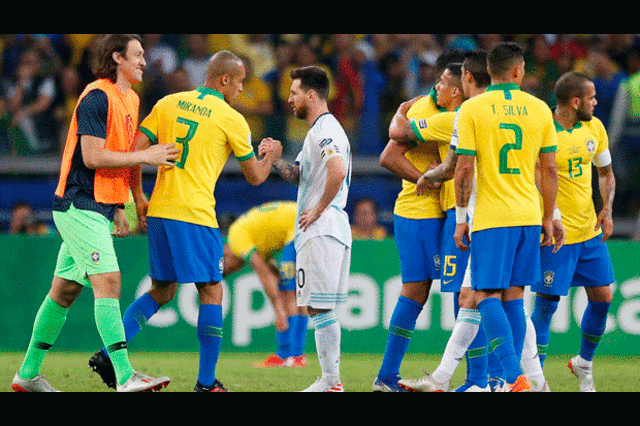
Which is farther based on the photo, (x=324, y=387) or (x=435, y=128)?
(x=435, y=128)

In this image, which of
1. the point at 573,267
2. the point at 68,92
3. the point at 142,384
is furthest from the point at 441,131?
the point at 68,92

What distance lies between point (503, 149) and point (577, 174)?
154 cm

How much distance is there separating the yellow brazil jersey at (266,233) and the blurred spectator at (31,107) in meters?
4.15

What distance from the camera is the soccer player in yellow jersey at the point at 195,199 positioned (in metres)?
5.46

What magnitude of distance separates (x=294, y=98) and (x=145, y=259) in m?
4.12

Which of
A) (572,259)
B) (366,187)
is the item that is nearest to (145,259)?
(366,187)

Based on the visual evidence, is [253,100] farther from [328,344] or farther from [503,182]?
[503,182]

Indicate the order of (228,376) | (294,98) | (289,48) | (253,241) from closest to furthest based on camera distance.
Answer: (294,98), (228,376), (253,241), (289,48)

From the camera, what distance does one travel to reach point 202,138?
549 cm

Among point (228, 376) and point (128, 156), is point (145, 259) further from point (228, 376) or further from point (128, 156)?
point (128, 156)

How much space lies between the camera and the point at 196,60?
12.4 metres

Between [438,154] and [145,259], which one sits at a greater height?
[438,154]

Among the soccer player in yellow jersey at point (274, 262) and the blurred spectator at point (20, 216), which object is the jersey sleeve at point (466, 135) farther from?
the blurred spectator at point (20, 216)

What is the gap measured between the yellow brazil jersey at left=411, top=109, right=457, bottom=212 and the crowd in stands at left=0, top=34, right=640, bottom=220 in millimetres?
5435
